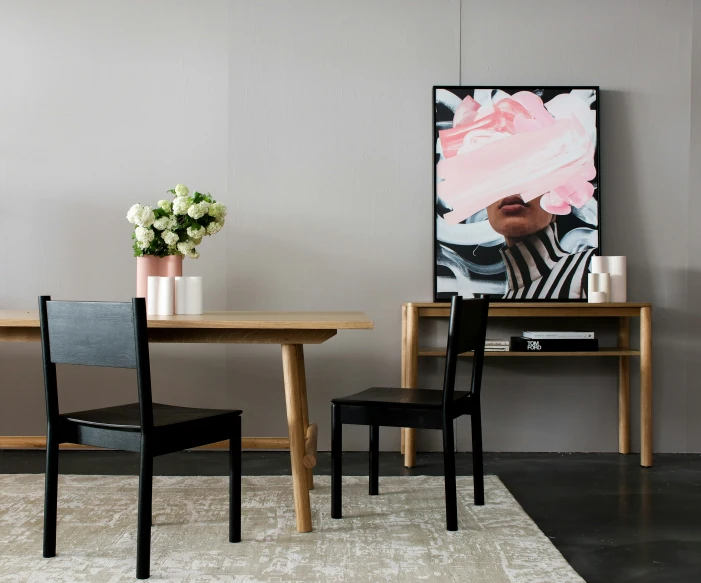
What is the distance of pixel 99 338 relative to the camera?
2152 millimetres

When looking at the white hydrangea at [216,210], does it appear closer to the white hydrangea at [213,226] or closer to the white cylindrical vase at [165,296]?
the white hydrangea at [213,226]

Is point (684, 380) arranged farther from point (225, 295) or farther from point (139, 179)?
point (139, 179)

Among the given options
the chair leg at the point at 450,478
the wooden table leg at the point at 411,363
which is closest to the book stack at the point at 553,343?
the wooden table leg at the point at 411,363

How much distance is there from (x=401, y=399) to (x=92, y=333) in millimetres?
1090

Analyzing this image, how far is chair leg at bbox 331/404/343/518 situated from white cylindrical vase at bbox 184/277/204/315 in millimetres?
651

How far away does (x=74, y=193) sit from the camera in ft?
13.1

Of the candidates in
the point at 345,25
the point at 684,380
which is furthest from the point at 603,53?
the point at 684,380

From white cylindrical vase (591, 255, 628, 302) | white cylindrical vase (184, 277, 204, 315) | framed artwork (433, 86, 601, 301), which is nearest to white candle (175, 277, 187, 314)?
white cylindrical vase (184, 277, 204, 315)

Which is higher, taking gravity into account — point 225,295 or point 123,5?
point 123,5

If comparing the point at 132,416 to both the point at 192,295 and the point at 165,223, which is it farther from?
the point at 165,223

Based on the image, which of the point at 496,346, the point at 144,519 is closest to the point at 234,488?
the point at 144,519

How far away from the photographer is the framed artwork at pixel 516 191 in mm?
3951

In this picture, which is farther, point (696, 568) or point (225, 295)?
point (225, 295)

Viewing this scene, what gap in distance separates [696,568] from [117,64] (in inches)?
139
